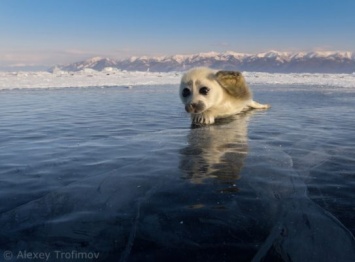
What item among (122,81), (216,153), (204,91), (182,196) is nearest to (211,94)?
(204,91)

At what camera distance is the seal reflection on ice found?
6.67 m

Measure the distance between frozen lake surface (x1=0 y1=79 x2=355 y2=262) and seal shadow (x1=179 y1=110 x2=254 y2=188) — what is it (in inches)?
0.6

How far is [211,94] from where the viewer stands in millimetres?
6957

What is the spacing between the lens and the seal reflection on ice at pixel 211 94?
6672 mm

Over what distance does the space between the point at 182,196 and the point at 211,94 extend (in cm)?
452

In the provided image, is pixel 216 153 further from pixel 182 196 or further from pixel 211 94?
pixel 211 94

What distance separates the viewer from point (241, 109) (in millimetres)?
8180

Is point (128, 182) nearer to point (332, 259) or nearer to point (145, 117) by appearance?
point (332, 259)

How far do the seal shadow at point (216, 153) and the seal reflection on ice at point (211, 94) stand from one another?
439 mm

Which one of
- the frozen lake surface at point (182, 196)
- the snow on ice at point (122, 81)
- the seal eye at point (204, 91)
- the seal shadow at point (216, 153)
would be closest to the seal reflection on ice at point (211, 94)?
the seal eye at point (204, 91)

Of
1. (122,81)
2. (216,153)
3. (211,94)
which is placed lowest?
(122,81)

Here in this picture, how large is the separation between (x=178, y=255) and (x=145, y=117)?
5.98 meters

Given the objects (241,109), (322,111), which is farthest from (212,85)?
(322,111)

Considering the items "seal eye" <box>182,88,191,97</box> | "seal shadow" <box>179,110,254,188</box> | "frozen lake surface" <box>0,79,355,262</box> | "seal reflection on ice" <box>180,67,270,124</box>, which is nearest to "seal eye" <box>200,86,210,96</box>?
"seal reflection on ice" <box>180,67,270,124</box>
